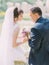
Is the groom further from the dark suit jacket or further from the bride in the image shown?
the bride

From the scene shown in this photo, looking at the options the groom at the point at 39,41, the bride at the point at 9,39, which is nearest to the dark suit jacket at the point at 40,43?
the groom at the point at 39,41

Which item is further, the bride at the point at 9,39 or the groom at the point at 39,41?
the bride at the point at 9,39

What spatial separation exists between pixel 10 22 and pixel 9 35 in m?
0.16

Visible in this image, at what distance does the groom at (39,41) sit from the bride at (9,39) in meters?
0.34

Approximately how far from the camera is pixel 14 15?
2816 millimetres

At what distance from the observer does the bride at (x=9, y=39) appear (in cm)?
281

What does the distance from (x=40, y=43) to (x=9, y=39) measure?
24.2 inches

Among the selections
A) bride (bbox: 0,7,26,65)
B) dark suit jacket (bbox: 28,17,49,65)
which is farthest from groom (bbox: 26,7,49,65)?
bride (bbox: 0,7,26,65)

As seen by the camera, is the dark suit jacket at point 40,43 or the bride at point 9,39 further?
the bride at point 9,39

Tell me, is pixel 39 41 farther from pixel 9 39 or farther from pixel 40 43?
pixel 9 39

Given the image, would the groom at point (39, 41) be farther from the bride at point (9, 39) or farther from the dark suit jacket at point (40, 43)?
the bride at point (9, 39)

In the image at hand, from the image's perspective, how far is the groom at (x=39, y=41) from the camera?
232 centimetres

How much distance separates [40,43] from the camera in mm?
2367

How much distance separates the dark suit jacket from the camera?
232 centimetres
